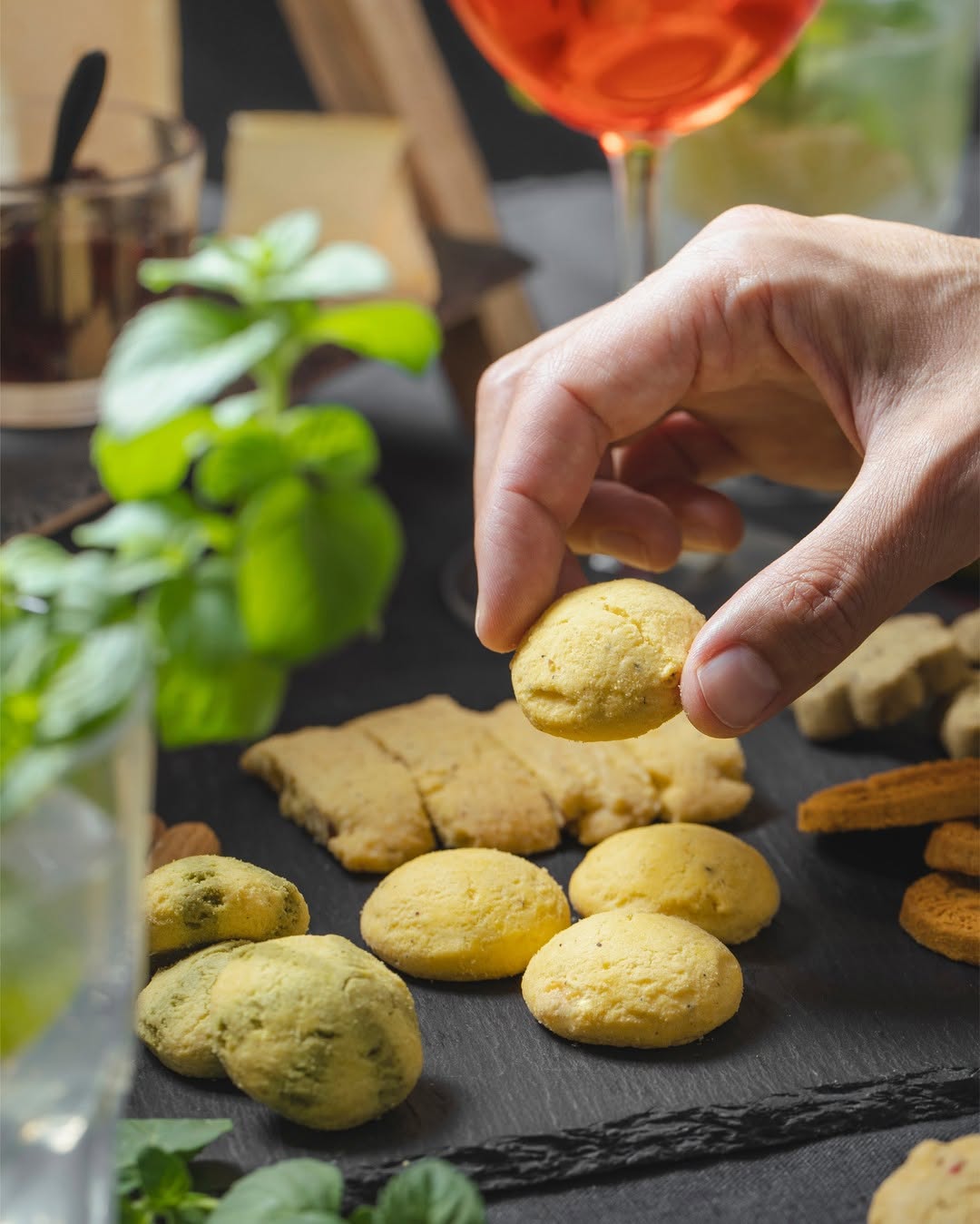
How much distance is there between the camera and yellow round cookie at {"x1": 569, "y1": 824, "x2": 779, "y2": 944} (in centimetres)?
101

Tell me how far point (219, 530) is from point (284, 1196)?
31cm

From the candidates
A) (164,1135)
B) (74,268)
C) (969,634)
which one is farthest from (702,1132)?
(74,268)

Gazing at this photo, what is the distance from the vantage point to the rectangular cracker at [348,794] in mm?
1088

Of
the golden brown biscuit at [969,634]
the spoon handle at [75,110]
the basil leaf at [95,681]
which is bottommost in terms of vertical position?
the golden brown biscuit at [969,634]

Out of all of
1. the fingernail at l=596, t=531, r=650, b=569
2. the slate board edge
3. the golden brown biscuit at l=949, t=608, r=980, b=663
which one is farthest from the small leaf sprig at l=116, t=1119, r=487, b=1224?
the golden brown biscuit at l=949, t=608, r=980, b=663

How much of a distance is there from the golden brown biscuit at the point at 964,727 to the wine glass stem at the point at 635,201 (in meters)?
0.51

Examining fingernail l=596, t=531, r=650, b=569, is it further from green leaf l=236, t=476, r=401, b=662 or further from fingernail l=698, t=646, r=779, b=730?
green leaf l=236, t=476, r=401, b=662

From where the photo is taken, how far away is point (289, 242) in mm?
593

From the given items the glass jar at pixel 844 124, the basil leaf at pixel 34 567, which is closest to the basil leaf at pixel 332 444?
the basil leaf at pixel 34 567

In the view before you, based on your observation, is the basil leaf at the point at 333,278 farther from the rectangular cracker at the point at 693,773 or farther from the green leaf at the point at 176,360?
the rectangular cracker at the point at 693,773

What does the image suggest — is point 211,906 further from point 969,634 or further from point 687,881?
point 969,634

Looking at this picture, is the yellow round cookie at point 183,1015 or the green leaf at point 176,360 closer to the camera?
the green leaf at point 176,360

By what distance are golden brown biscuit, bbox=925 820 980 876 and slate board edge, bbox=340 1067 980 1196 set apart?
17 centimetres

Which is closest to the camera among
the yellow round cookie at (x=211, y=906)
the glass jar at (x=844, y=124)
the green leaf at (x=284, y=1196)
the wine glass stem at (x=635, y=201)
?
the green leaf at (x=284, y=1196)
